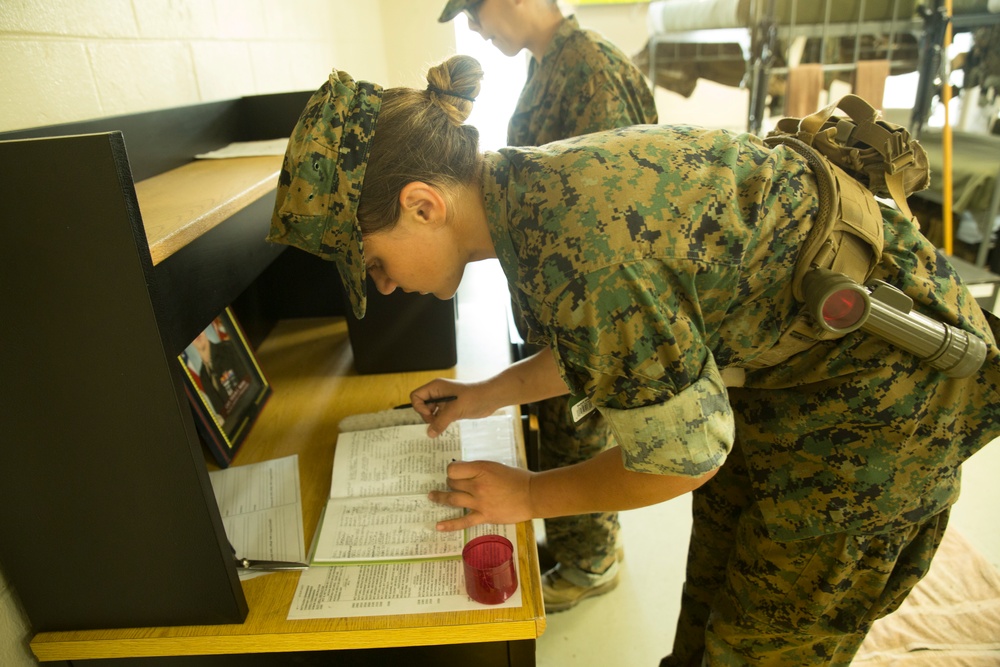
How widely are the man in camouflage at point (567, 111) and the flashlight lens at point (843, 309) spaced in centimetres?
82

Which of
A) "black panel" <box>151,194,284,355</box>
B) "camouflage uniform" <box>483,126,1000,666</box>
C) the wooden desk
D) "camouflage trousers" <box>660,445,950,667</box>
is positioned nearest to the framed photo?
the wooden desk

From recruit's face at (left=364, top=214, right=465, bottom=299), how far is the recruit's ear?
0.5 inches

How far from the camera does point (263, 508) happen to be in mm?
1018

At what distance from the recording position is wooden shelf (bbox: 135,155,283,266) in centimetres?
72

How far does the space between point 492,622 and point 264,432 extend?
67cm

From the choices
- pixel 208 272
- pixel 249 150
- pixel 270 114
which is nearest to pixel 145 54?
pixel 249 150

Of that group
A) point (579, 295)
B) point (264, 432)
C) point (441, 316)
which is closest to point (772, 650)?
point (579, 295)

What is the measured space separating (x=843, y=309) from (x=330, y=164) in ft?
2.04

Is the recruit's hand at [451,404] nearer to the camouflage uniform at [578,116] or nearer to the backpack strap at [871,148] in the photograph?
the camouflage uniform at [578,116]

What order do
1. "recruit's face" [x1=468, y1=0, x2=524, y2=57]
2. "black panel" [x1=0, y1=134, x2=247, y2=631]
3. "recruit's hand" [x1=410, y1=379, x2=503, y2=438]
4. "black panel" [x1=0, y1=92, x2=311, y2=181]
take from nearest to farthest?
"black panel" [x1=0, y1=134, x2=247, y2=631] < "black panel" [x1=0, y1=92, x2=311, y2=181] < "recruit's hand" [x1=410, y1=379, x2=503, y2=438] < "recruit's face" [x1=468, y1=0, x2=524, y2=57]

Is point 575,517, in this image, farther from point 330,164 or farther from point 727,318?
point 330,164

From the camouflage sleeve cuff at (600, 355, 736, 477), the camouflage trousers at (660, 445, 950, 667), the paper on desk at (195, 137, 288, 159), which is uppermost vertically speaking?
the paper on desk at (195, 137, 288, 159)

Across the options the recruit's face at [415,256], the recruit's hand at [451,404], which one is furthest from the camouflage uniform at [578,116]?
the recruit's face at [415,256]

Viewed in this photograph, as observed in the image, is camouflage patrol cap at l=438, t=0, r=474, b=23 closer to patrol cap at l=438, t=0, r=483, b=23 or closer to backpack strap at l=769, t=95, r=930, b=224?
patrol cap at l=438, t=0, r=483, b=23
